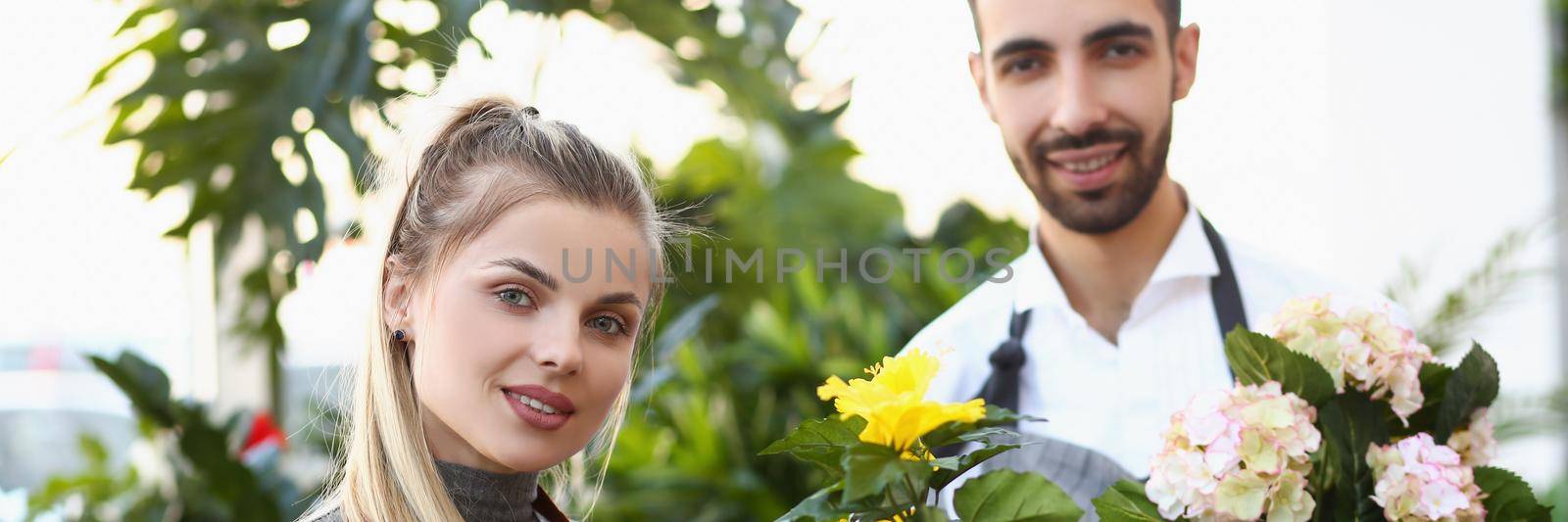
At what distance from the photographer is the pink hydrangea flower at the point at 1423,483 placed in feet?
2.42

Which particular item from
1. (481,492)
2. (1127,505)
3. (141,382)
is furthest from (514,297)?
(141,382)

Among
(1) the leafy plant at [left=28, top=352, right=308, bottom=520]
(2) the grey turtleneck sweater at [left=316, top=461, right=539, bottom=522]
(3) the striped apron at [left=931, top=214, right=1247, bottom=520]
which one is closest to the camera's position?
(2) the grey turtleneck sweater at [left=316, top=461, right=539, bottom=522]

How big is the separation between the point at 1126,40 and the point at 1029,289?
0.71ft

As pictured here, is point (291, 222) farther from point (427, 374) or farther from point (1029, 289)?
point (1029, 289)

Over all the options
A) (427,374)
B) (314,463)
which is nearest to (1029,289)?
(427,374)

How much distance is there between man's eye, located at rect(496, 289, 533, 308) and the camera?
2.65ft

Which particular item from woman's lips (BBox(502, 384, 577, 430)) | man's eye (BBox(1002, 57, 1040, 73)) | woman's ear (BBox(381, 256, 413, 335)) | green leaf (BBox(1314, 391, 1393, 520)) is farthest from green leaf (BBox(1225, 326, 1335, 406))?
woman's ear (BBox(381, 256, 413, 335))

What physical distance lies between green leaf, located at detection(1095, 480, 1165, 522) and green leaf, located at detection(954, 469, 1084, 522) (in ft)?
0.41

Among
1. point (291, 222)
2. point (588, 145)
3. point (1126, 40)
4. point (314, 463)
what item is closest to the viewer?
point (588, 145)

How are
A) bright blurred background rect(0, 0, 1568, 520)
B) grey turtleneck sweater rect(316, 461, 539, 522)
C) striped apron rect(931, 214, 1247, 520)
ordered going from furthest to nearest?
1. bright blurred background rect(0, 0, 1568, 520)
2. striped apron rect(931, 214, 1247, 520)
3. grey turtleneck sweater rect(316, 461, 539, 522)

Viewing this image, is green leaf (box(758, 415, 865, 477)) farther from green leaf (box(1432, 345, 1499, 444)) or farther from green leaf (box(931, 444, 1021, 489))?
green leaf (box(1432, 345, 1499, 444))

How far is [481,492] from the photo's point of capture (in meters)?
0.85

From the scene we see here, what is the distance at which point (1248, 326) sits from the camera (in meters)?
1.03

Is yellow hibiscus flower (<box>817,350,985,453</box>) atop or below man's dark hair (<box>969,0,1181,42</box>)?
below
